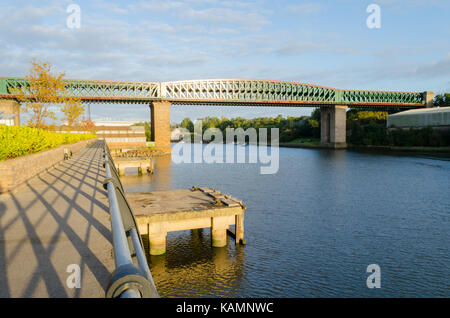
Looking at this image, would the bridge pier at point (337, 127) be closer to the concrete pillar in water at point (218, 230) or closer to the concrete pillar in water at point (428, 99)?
the concrete pillar in water at point (428, 99)

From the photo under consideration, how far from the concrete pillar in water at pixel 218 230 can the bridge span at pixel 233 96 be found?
83.7 meters

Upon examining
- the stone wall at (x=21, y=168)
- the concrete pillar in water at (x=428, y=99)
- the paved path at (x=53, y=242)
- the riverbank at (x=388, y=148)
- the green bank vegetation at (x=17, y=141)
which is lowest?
the riverbank at (x=388, y=148)

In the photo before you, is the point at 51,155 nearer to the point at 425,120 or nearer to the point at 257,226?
the point at 257,226

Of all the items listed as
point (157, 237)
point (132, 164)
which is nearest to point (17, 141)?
point (157, 237)

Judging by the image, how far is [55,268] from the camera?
5.40m

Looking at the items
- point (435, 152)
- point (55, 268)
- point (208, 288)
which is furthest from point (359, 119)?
point (55, 268)

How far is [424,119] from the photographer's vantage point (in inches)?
4208

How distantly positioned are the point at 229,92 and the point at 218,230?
110 m

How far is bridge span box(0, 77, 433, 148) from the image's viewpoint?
10119 cm

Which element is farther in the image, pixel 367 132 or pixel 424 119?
pixel 367 132

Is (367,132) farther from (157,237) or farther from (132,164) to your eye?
(157,237)

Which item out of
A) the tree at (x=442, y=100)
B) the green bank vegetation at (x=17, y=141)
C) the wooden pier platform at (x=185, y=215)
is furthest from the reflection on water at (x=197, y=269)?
the tree at (x=442, y=100)

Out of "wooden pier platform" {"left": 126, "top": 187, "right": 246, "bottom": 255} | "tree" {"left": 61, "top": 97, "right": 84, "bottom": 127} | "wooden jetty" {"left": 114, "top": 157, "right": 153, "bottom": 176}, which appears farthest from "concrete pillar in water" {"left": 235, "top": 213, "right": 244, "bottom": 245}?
"tree" {"left": 61, "top": 97, "right": 84, "bottom": 127}

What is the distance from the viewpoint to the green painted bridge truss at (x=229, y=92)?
101562 millimetres
